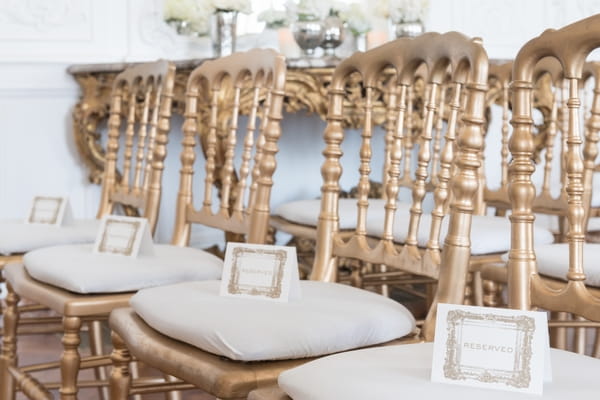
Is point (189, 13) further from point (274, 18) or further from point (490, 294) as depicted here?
point (490, 294)

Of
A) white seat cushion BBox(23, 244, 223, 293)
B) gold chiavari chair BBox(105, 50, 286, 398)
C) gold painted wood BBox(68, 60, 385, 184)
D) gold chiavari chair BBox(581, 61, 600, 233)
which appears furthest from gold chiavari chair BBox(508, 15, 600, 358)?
gold painted wood BBox(68, 60, 385, 184)

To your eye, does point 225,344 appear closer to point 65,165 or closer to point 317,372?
point 317,372

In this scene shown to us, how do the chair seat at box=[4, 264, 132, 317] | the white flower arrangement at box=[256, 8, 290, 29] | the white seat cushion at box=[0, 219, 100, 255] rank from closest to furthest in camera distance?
the chair seat at box=[4, 264, 132, 317], the white seat cushion at box=[0, 219, 100, 255], the white flower arrangement at box=[256, 8, 290, 29]

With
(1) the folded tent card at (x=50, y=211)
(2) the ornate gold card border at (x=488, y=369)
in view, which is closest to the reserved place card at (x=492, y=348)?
(2) the ornate gold card border at (x=488, y=369)

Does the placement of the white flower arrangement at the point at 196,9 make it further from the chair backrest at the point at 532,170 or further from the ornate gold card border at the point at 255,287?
the chair backrest at the point at 532,170

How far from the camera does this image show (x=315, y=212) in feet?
8.45

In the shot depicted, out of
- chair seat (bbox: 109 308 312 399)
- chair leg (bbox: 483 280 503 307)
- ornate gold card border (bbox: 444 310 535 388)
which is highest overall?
ornate gold card border (bbox: 444 310 535 388)

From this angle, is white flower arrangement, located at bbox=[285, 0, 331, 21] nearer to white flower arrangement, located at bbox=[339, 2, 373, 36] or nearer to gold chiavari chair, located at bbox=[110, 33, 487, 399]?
white flower arrangement, located at bbox=[339, 2, 373, 36]

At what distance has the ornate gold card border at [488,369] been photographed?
3.10 feet

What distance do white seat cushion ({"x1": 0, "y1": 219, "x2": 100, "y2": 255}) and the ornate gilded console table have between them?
2.91 feet

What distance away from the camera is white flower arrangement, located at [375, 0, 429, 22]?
3.62 meters

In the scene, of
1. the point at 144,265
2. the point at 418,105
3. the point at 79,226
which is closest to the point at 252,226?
the point at 144,265

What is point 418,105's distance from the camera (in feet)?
11.1

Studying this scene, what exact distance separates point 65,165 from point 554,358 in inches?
109
